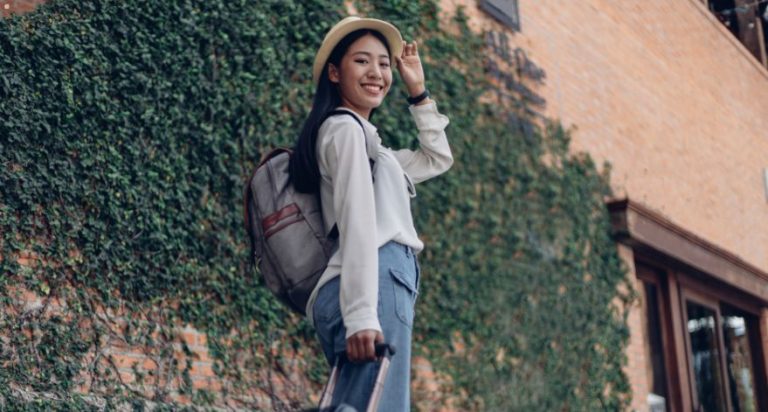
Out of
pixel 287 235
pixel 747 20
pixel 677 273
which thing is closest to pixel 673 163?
pixel 677 273

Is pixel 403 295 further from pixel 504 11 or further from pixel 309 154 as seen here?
pixel 504 11

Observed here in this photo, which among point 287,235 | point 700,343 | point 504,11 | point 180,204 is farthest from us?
point 700,343

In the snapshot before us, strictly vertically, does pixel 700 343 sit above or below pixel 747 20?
below

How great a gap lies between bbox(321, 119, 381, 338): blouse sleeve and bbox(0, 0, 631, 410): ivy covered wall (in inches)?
74.7

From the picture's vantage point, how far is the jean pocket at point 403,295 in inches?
106

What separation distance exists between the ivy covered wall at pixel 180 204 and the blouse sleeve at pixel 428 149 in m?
1.72

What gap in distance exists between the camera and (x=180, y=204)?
15.8 feet

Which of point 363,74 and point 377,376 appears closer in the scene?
point 377,376

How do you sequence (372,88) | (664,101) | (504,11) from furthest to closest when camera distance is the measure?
(664,101)
(504,11)
(372,88)

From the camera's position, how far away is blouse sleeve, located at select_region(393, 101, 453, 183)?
329 cm

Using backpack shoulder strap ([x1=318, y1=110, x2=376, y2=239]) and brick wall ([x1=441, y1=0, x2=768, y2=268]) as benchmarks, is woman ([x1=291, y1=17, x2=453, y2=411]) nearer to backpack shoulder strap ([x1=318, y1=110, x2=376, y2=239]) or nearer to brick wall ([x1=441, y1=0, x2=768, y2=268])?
backpack shoulder strap ([x1=318, y1=110, x2=376, y2=239])

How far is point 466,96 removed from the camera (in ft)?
23.1

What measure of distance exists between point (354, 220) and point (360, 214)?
0.02 m

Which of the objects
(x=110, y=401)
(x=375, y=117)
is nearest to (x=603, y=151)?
(x=375, y=117)
